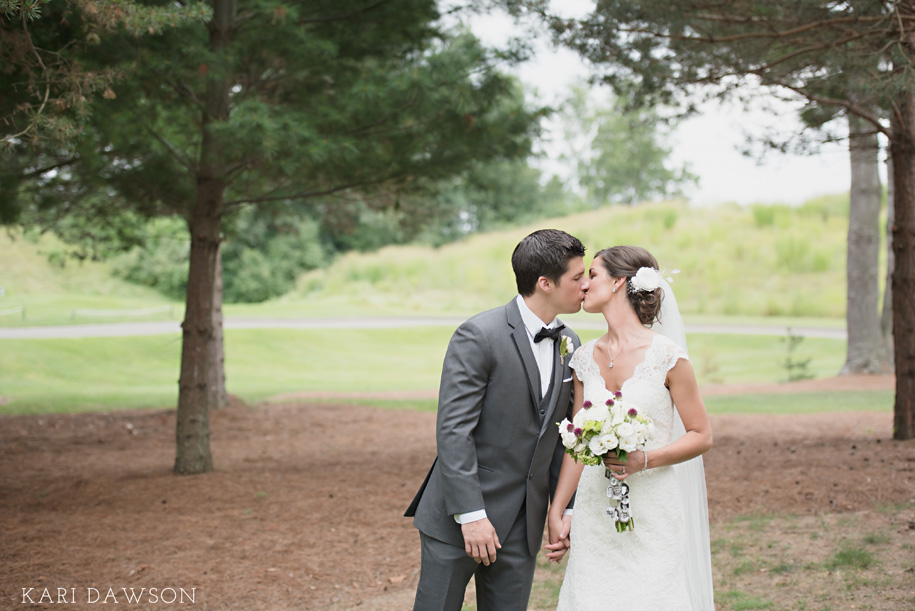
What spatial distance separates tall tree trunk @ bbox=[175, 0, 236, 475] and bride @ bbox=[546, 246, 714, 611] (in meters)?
5.29

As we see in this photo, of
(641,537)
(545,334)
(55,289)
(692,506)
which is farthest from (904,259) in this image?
(55,289)

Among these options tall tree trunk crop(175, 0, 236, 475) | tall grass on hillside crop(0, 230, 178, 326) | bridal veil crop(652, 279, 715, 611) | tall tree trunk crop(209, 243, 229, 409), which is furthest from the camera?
tall grass on hillside crop(0, 230, 178, 326)

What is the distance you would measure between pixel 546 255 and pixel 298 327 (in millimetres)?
23636

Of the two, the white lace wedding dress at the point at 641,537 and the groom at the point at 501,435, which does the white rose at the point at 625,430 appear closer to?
the white lace wedding dress at the point at 641,537

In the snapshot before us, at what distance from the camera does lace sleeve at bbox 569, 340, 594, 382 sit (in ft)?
9.76

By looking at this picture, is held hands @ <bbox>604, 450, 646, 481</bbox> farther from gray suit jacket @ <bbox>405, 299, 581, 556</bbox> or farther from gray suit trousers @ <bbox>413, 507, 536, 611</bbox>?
gray suit trousers @ <bbox>413, 507, 536, 611</bbox>

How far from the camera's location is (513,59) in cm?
745

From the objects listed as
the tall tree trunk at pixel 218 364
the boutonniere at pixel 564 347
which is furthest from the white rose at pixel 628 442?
the tall tree trunk at pixel 218 364

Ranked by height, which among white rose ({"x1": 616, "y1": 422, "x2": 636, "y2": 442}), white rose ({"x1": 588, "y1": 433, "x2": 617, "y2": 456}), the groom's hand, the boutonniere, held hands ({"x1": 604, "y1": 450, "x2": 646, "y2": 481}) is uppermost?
the boutonniere

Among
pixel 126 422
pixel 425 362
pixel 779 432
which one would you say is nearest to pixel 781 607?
pixel 779 432

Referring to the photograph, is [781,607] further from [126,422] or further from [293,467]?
[126,422]

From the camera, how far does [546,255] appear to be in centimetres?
275

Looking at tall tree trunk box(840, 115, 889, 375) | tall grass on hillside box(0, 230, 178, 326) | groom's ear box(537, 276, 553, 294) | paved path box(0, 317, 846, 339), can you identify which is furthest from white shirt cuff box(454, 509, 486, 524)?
tall grass on hillside box(0, 230, 178, 326)

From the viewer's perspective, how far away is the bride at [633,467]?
2.77 m
